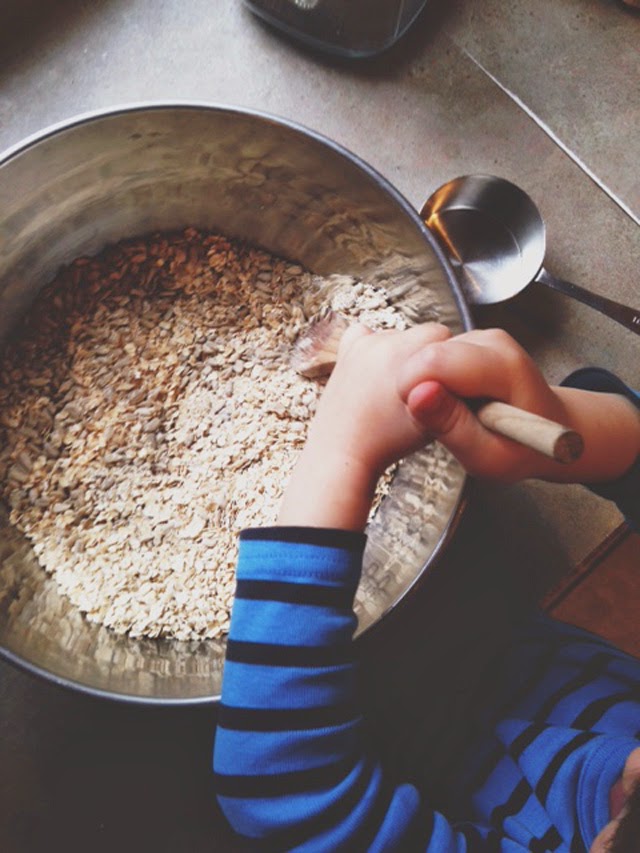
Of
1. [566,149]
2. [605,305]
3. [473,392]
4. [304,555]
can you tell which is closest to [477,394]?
[473,392]

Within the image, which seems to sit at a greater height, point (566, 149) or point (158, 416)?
→ point (566, 149)

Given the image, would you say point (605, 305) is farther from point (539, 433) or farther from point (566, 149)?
point (539, 433)

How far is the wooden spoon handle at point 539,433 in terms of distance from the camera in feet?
1.26

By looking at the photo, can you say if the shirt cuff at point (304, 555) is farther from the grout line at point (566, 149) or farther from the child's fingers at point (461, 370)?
the grout line at point (566, 149)

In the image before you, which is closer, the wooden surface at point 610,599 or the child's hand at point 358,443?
the child's hand at point 358,443

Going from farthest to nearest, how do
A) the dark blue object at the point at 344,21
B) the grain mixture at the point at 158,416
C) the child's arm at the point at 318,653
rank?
the dark blue object at the point at 344,21
the grain mixture at the point at 158,416
the child's arm at the point at 318,653

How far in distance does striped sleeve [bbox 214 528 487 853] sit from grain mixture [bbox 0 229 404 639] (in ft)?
0.42

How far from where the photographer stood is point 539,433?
1.30ft

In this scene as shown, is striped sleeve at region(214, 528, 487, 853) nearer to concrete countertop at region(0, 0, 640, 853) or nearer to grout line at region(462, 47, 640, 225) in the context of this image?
concrete countertop at region(0, 0, 640, 853)

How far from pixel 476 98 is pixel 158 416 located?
49cm

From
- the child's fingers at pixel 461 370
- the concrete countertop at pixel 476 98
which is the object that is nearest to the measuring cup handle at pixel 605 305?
the concrete countertop at pixel 476 98

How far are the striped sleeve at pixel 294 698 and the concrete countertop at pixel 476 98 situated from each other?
0.29 metres

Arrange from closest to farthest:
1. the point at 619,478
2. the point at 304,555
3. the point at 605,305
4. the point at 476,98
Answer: the point at 304,555, the point at 619,478, the point at 605,305, the point at 476,98

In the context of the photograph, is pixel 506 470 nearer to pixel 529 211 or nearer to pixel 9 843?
pixel 529 211
